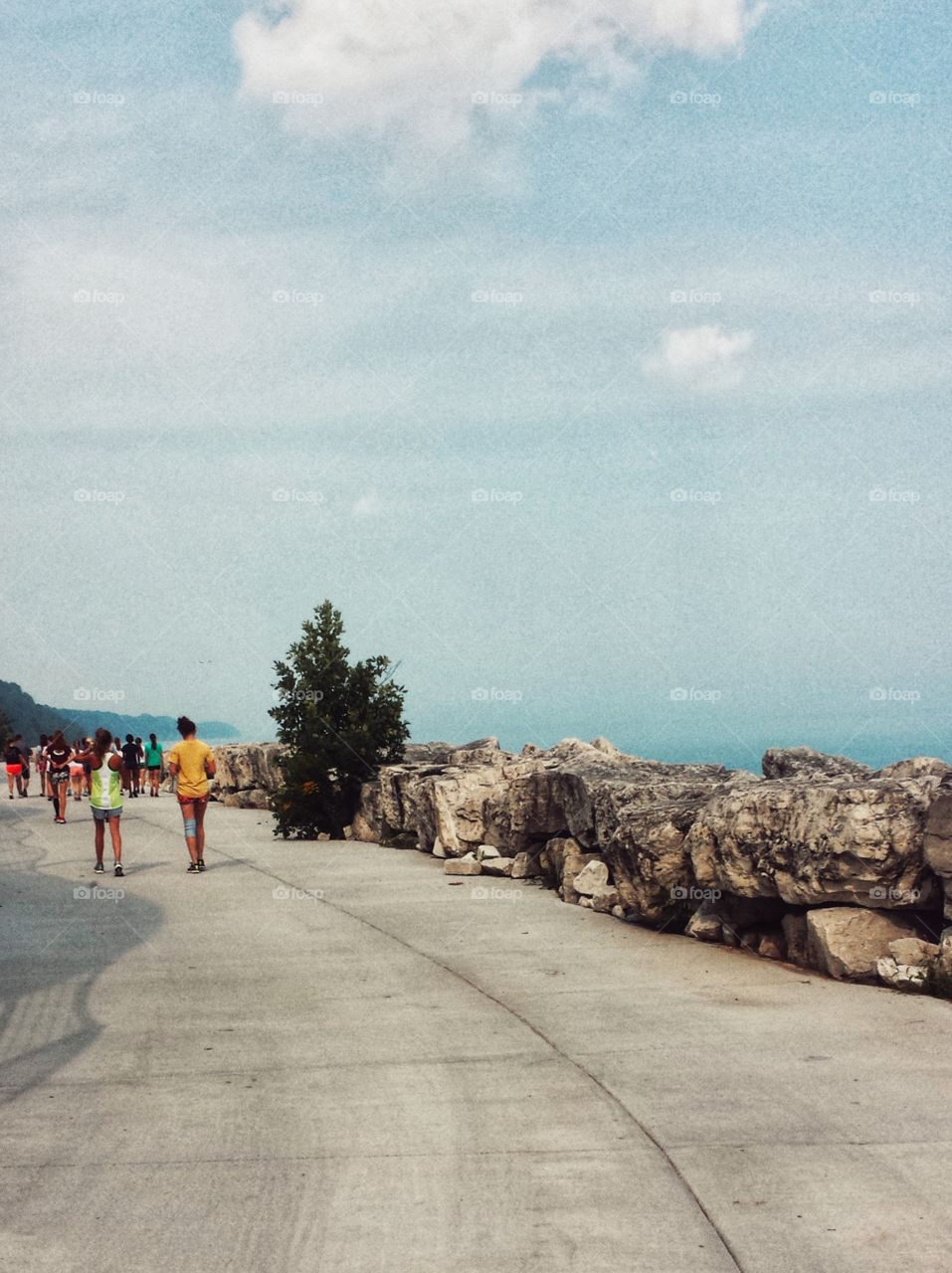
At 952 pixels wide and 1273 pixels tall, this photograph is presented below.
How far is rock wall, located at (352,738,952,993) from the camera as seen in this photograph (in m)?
9.99

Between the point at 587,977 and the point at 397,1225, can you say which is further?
the point at 587,977

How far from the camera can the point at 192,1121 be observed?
698 cm

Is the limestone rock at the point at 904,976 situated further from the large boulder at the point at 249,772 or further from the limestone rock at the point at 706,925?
the large boulder at the point at 249,772

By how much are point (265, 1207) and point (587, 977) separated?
495 cm

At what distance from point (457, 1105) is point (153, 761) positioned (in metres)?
26.1

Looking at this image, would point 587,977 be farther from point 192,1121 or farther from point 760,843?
point 192,1121

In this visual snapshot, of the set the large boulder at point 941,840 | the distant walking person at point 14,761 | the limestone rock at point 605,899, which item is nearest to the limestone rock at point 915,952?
the large boulder at point 941,840

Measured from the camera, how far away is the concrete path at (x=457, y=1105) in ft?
18.0

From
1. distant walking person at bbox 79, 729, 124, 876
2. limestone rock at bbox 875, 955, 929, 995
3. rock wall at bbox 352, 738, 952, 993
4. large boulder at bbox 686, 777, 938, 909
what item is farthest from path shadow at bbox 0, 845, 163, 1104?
limestone rock at bbox 875, 955, 929, 995

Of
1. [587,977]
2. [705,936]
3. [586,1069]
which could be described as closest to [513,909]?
[705,936]

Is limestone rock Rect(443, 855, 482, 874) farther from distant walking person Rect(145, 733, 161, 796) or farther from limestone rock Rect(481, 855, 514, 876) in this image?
distant walking person Rect(145, 733, 161, 796)

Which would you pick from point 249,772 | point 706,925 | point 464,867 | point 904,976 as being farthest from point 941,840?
point 249,772

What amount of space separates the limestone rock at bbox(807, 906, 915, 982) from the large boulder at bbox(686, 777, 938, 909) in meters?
0.12

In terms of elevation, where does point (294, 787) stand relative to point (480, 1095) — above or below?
above
